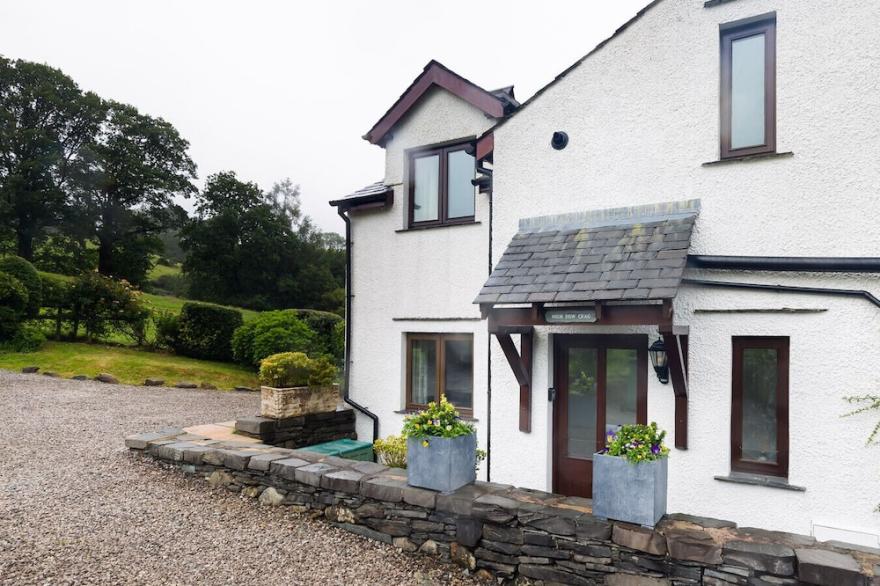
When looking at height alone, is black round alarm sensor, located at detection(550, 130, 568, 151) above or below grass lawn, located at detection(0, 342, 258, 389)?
above

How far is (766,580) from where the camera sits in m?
4.14

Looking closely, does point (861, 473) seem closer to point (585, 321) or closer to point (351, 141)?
point (585, 321)

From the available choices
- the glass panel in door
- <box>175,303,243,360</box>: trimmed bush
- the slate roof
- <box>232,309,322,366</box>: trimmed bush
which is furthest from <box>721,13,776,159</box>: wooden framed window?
<box>175,303,243,360</box>: trimmed bush

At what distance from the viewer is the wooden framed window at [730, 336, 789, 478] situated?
18.8ft

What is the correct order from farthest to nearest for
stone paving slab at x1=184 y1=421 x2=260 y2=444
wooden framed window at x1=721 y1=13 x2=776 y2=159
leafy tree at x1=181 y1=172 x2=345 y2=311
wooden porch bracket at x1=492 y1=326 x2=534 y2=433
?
leafy tree at x1=181 y1=172 x2=345 y2=311, stone paving slab at x1=184 y1=421 x2=260 y2=444, wooden porch bracket at x1=492 y1=326 x2=534 y2=433, wooden framed window at x1=721 y1=13 x2=776 y2=159

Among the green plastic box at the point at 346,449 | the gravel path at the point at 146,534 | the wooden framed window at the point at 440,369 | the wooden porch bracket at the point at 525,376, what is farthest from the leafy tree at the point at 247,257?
the wooden porch bracket at the point at 525,376

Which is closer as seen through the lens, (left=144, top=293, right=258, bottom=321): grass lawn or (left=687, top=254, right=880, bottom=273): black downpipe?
(left=687, top=254, right=880, bottom=273): black downpipe

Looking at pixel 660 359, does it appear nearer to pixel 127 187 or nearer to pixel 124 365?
pixel 124 365

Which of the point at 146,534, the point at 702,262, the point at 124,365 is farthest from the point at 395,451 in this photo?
the point at 124,365

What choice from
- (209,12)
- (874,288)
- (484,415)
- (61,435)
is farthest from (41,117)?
(874,288)

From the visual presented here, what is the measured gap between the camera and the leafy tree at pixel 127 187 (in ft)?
111

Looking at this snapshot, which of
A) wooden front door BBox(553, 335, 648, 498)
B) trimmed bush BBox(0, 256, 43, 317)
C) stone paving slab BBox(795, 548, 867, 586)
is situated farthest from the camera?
trimmed bush BBox(0, 256, 43, 317)

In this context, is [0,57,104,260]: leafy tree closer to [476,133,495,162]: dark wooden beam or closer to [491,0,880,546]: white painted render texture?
[476,133,495,162]: dark wooden beam

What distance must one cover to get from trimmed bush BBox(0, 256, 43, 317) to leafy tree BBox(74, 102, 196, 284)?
1508 cm
